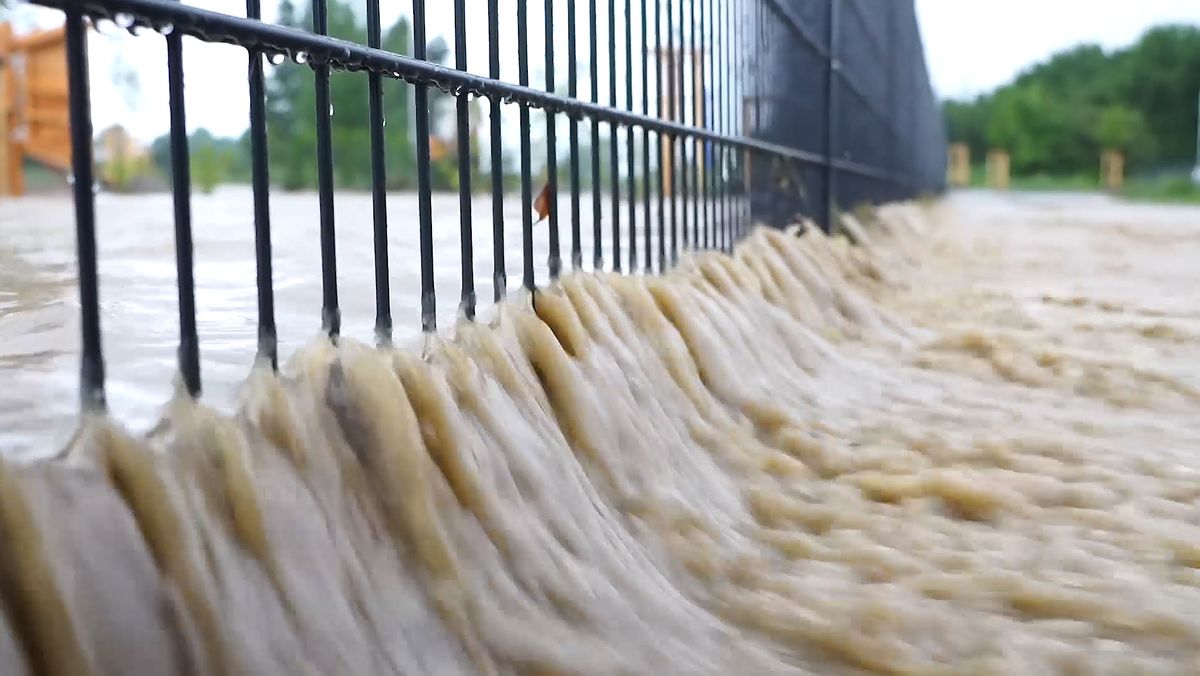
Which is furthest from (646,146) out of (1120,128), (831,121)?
(1120,128)

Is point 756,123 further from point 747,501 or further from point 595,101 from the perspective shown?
point 747,501

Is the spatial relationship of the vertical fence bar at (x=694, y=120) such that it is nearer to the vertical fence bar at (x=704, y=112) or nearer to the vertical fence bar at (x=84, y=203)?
the vertical fence bar at (x=704, y=112)

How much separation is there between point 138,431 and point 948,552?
35.6 inches

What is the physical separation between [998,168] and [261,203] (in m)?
26.7

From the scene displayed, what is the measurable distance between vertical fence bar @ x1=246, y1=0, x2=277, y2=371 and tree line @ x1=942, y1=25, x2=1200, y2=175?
24384 millimetres

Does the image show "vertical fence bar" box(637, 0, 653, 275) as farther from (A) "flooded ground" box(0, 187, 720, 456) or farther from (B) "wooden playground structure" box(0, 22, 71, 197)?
(B) "wooden playground structure" box(0, 22, 71, 197)

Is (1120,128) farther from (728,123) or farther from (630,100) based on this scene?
(630,100)

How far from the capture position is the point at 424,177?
131cm

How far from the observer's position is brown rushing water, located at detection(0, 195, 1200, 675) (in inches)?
31.3

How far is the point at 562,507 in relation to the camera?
1.19 m

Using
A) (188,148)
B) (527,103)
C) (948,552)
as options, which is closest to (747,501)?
(948,552)

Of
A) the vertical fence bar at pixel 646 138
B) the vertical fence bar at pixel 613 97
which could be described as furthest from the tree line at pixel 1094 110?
the vertical fence bar at pixel 613 97

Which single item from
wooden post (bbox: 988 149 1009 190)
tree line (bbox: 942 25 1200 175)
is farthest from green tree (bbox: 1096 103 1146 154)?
wooden post (bbox: 988 149 1009 190)

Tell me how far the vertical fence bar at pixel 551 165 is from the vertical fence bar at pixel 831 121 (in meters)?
2.37
